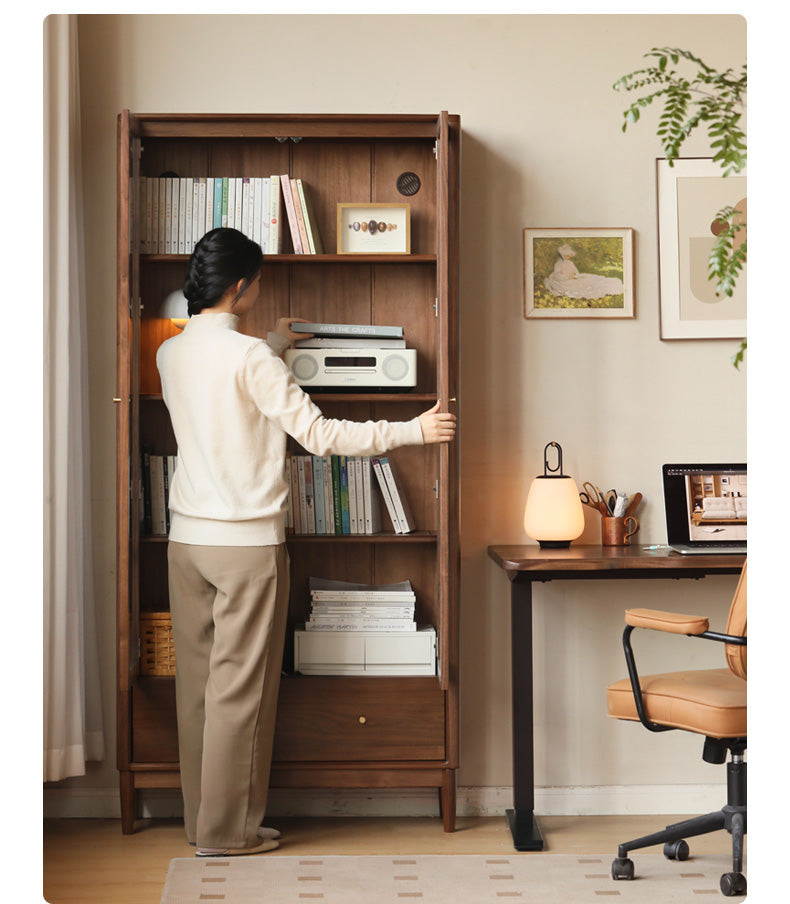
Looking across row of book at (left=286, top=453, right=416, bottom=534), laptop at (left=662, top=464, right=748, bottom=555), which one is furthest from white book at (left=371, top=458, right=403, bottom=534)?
laptop at (left=662, top=464, right=748, bottom=555)

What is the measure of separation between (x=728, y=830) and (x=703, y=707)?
412 millimetres

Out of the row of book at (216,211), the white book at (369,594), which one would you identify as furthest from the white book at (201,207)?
the white book at (369,594)

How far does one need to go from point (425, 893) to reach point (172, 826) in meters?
0.89

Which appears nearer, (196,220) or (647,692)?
(647,692)

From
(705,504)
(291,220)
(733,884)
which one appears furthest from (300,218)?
(733,884)

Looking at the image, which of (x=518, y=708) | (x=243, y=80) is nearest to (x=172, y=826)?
(x=518, y=708)

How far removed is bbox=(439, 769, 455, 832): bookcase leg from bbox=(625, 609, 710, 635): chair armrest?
79 cm

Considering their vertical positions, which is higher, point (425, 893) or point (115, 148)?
point (115, 148)

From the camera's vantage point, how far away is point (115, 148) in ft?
9.89

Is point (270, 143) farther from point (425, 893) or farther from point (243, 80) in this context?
point (425, 893)

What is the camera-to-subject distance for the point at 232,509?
2561 millimetres

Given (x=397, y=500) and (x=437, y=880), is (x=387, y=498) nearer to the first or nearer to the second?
(x=397, y=500)
